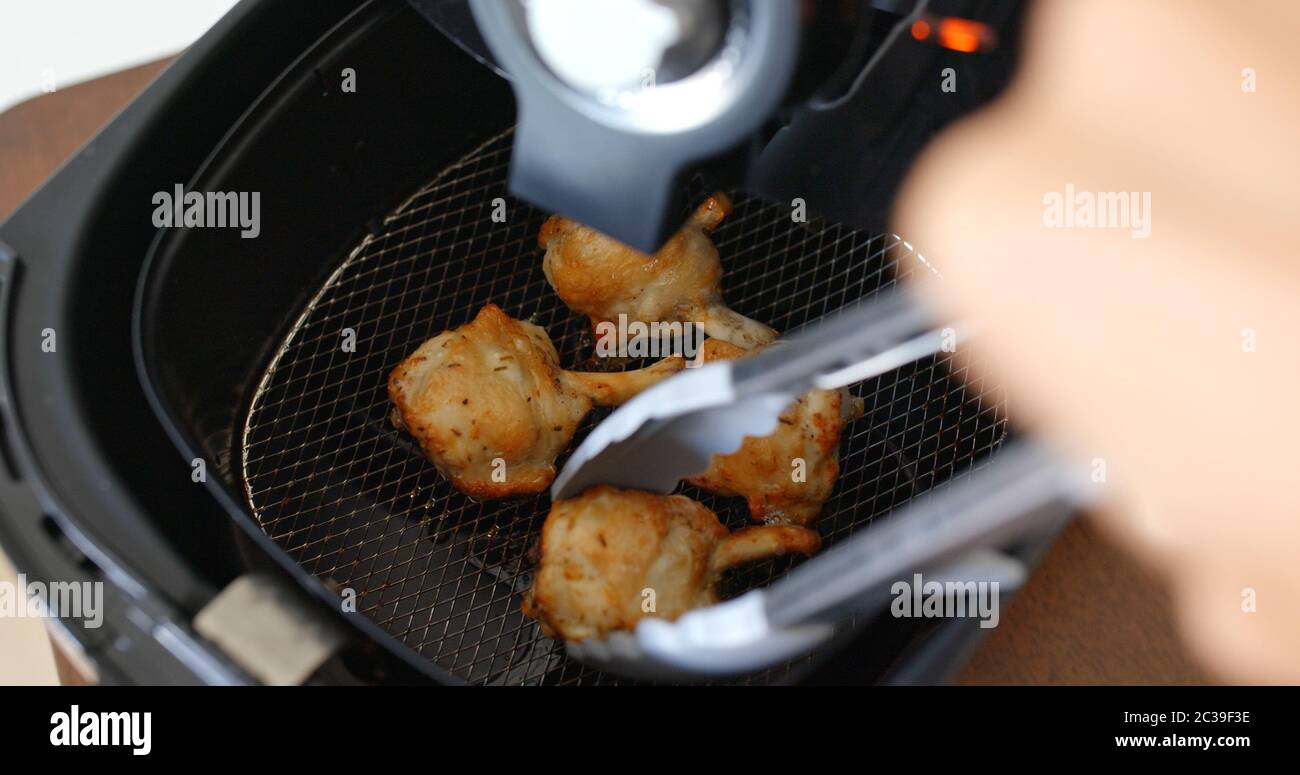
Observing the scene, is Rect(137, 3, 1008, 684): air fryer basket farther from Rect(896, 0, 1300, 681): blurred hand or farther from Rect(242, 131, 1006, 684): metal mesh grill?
Rect(896, 0, 1300, 681): blurred hand

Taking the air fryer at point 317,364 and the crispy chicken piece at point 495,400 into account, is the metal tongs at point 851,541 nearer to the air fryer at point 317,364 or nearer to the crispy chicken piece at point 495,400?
the air fryer at point 317,364

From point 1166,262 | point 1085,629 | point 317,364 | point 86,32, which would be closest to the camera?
point 1166,262

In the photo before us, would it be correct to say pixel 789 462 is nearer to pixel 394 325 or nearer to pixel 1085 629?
pixel 1085 629

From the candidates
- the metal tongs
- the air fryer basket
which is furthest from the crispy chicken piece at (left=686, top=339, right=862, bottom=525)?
the metal tongs

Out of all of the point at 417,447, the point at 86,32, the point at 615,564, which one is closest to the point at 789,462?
the point at 615,564

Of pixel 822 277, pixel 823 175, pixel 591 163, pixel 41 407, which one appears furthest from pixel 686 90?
pixel 41 407

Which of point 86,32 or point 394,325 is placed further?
point 86,32
